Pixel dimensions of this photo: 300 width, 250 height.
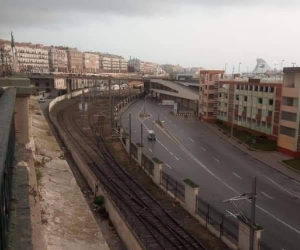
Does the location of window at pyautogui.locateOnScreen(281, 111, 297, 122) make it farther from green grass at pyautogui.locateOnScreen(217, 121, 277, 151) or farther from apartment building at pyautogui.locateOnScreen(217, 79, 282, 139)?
apartment building at pyautogui.locateOnScreen(217, 79, 282, 139)

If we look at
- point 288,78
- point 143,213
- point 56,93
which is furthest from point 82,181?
point 56,93

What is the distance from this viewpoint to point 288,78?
136ft

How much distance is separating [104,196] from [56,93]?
80712 mm

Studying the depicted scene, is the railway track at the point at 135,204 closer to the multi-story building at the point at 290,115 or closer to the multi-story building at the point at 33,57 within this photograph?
the multi-story building at the point at 290,115

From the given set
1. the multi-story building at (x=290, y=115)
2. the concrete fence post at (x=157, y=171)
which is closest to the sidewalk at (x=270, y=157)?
the multi-story building at (x=290, y=115)

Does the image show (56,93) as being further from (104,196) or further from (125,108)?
(104,196)

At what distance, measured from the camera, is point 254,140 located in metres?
45.6

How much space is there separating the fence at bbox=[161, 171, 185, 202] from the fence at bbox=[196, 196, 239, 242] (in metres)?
2.05

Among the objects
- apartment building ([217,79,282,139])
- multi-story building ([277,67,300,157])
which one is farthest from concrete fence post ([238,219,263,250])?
apartment building ([217,79,282,139])

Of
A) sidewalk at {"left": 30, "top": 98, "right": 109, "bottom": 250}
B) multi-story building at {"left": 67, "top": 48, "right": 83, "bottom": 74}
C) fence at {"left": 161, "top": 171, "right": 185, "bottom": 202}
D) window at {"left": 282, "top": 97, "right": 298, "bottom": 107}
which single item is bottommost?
fence at {"left": 161, "top": 171, "right": 185, "bottom": 202}

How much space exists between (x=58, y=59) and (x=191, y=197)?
15199 centimetres

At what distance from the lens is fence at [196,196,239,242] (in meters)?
20.2

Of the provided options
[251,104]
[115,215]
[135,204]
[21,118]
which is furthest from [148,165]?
[251,104]

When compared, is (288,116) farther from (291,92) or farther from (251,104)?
(251,104)
